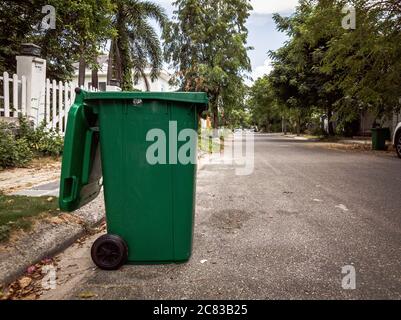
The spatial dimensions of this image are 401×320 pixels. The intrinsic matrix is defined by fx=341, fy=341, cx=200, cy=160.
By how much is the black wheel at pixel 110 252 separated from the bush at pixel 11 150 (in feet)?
17.3

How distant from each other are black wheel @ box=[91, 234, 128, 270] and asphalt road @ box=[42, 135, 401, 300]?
0.06 metres

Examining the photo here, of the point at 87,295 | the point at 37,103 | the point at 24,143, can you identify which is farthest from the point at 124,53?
the point at 87,295

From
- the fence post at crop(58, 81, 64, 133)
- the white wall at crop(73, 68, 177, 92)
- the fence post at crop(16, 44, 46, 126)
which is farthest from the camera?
the white wall at crop(73, 68, 177, 92)

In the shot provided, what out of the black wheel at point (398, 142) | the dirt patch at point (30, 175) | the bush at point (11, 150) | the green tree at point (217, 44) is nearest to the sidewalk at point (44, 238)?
the dirt patch at point (30, 175)

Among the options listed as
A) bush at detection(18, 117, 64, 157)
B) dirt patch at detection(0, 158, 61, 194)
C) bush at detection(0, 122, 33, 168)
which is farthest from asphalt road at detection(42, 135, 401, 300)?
bush at detection(18, 117, 64, 157)

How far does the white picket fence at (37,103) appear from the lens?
25.8 ft

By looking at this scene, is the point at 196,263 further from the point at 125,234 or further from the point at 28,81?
the point at 28,81

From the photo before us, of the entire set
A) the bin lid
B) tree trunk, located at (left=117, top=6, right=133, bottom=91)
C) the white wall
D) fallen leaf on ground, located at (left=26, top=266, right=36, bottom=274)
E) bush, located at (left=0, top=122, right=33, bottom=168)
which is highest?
the white wall

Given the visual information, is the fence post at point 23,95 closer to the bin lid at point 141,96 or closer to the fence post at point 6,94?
the fence post at point 6,94

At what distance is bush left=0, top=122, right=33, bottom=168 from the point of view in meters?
6.80

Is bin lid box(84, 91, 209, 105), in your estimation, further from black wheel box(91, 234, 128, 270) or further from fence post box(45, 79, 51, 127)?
fence post box(45, 79, 51, 127)

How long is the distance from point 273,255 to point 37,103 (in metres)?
7.92
